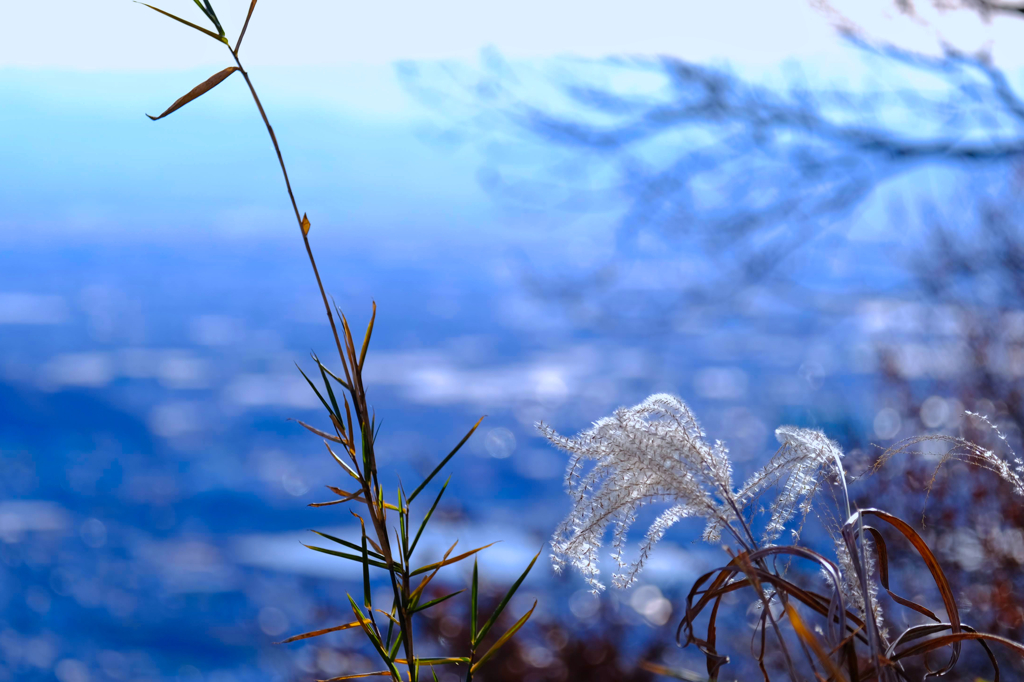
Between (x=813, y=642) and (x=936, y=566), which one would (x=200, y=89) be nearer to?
(x=813, y=642)

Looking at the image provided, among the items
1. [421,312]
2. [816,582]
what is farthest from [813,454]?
[421,312]

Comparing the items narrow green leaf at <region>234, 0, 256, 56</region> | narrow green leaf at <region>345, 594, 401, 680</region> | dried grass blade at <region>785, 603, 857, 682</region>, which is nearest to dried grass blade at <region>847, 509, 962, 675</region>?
dried grass blade at <region>785, 603, 857, 682</region>

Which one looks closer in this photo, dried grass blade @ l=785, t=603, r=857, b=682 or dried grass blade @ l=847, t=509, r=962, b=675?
dried grass blade @ l=785, t=603, r=857, b=682

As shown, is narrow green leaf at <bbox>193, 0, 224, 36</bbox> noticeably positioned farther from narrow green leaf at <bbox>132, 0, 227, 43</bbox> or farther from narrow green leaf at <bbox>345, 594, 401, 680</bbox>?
narrow green leaf at <bbox>345, 594, 401, 680</bbox>

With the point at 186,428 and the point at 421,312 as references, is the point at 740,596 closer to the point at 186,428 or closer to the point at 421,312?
the point at 186,428

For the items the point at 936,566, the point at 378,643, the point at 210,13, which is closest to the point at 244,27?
the point at 210,13

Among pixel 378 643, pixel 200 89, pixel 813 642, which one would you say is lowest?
pixel 378 643

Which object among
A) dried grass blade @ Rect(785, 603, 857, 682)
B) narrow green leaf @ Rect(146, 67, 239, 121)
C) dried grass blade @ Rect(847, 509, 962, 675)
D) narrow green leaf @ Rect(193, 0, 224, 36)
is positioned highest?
narrow green leaf @ Rect(193, 0, 224, 36)

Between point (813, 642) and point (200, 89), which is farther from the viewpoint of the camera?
point (200, 89)

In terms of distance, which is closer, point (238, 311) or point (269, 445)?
point (269, 445)
